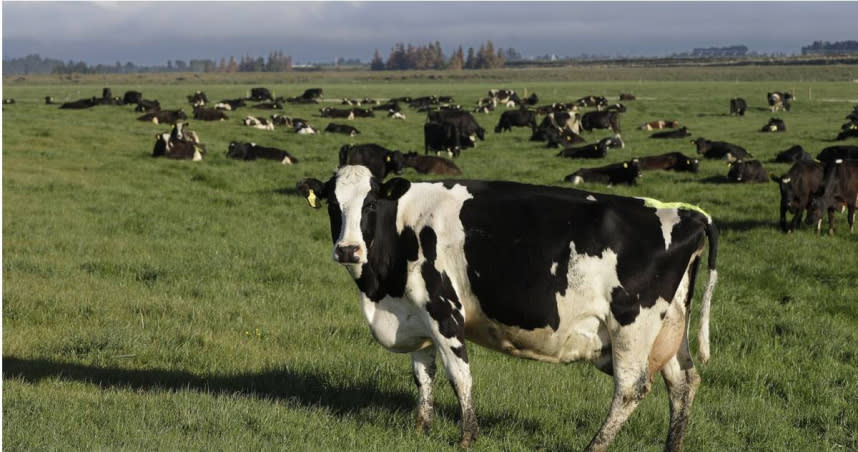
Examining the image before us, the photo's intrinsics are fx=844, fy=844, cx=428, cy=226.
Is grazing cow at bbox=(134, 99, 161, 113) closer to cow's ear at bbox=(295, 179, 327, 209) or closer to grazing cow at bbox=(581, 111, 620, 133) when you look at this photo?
grazing cow at bbox=(581, 111, 620, 133)

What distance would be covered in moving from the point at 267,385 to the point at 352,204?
215 centimetres

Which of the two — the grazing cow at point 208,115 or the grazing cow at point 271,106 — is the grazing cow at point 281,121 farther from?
the grazing cow at point 271,106

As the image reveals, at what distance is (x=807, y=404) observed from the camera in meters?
7.38

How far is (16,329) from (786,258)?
1121 centimetres

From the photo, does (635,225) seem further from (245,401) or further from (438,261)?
(245,401)

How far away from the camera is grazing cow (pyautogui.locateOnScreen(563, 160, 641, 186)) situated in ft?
75.8

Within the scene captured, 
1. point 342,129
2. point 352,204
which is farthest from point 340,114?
point 352,204

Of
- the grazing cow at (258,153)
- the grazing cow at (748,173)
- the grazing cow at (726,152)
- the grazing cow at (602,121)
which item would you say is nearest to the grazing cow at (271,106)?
the grazing cow at (602,121)

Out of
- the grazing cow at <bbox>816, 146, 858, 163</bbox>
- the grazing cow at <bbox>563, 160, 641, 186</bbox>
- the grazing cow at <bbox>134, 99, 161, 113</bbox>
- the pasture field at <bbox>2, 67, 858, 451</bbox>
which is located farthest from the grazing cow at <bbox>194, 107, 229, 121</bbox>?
the grazing cow at <bbox>816, 146, 858, 163</bbox>

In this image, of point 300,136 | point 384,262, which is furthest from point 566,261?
point 300,136

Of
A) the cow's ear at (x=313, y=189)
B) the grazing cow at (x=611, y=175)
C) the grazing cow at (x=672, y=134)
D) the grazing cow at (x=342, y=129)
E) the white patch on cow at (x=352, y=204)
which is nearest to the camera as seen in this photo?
→ the white patch on cow at (x=352, y=204)

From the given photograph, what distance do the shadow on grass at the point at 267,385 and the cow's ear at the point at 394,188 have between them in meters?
1.69

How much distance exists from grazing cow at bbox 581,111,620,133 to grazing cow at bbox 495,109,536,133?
2.87 meters

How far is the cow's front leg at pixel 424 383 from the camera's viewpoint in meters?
6.36
